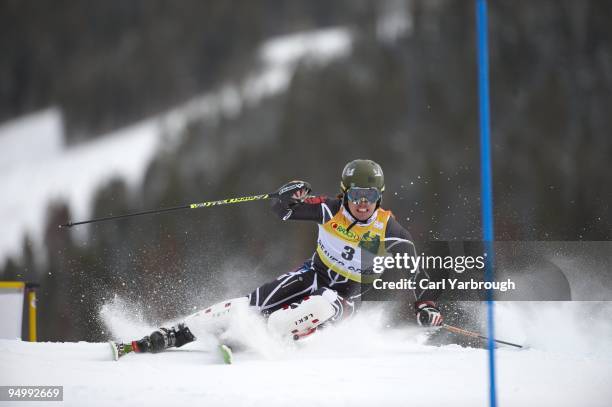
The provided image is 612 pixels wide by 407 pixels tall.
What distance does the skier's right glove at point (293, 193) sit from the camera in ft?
17.3

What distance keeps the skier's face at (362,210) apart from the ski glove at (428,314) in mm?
716

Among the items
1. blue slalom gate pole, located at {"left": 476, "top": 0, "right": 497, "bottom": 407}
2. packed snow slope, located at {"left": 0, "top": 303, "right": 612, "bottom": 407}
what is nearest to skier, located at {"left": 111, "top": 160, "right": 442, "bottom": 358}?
packed snow slope, located at {"left": 0, "top": 303, "right": 612, "bottom": 407}

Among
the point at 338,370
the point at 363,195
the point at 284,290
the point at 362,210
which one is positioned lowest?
the point at 338,370

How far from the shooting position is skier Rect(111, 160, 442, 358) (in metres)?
4.96

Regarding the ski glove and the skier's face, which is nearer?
the ski glove

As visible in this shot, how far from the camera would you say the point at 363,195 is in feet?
16.9

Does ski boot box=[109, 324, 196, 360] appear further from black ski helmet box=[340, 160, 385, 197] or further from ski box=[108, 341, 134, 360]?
black ski helmet box=[340, 160, 385, 197]

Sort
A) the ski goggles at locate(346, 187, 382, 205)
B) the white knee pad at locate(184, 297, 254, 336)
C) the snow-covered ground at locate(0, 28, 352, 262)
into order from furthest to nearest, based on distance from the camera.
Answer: the snow-covered ground at locate(0, 28, 352, 262) → the ski goggles at locate(346, 187, 382, 205) → the white knee pad at locate(184, 297, 254, 336)

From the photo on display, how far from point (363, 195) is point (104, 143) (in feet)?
175

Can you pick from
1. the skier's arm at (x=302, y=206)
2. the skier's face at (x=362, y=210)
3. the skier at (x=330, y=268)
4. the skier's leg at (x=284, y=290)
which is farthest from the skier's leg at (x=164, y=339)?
the skier's face at (x=362, y=210)

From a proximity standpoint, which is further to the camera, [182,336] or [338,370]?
[182,336]

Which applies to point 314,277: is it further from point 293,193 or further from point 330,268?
point 293,193

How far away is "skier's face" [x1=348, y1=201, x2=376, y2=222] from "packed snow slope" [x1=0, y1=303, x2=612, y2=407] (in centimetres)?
90

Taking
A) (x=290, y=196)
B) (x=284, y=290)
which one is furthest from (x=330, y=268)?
(x=290, y=196)
